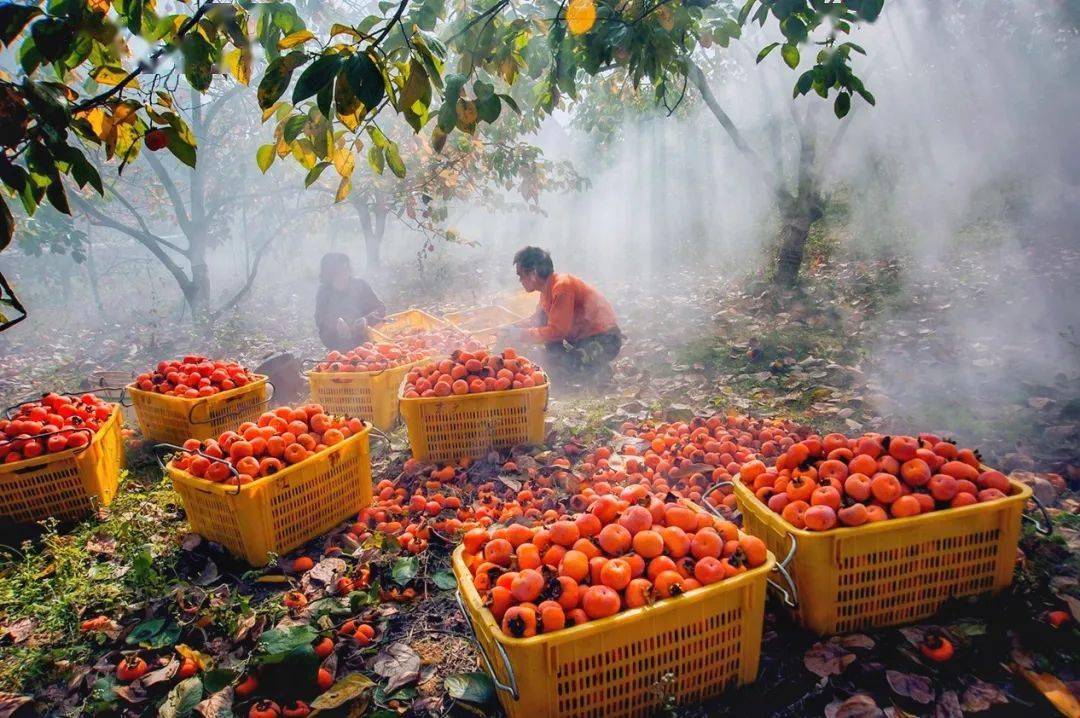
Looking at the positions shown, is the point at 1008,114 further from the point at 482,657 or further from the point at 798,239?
the point at 482,657

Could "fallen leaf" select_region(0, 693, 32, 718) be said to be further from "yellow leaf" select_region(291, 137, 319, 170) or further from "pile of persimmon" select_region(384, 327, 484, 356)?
"pile of persimmon" select_region(384, 327, 484, 356)

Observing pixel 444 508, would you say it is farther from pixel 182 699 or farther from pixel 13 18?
pixel 13 18

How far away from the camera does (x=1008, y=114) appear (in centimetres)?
1197

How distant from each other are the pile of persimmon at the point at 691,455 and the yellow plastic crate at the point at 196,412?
131 inches

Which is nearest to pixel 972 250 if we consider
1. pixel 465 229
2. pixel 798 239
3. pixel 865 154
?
pixel 798 239

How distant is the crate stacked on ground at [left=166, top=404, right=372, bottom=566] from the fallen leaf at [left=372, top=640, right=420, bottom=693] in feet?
3.98

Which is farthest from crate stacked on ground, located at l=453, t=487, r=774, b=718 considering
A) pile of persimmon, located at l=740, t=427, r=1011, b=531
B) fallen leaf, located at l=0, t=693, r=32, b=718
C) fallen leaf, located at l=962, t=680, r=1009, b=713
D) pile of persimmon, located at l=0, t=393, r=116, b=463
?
pile of persimmon, located at l=0, t=393, r=116, b=463

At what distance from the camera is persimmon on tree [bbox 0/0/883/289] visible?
1456 millimetres

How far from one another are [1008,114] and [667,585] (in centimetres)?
1458

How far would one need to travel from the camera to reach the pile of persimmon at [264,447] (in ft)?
11.6

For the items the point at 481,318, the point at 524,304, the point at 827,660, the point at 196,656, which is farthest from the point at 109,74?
→ the point at 524,304

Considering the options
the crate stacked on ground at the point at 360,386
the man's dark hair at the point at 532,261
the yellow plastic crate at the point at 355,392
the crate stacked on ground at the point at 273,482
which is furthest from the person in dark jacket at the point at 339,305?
the crate stacked on ground at the point at 273,482

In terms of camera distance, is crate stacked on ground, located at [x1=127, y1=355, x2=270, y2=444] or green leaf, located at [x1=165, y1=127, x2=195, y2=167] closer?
green leaf, located at [x1=165, y1=127, x2=195, y2=167]

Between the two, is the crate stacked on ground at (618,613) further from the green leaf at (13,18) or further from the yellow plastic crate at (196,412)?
the yellow plastic crate at (196,412)
